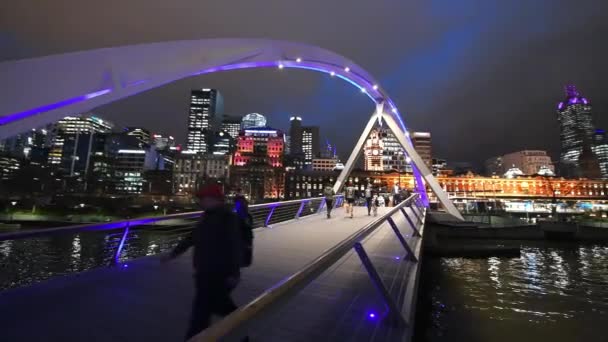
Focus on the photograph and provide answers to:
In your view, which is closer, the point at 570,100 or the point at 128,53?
the point at 128,53

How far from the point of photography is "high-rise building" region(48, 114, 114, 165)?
394 ft

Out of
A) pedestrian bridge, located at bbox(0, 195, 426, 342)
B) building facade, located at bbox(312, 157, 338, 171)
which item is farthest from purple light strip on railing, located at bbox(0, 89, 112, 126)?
building facade, located at bbox(312, 157, 338, 171)

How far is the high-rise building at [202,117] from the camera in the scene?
171 meters

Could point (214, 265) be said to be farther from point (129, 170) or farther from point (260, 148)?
point (129, 170)

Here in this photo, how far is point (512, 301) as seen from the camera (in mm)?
9578

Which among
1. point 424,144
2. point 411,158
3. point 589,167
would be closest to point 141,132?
point 424,144

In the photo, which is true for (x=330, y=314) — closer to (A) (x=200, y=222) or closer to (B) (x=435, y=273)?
(A) (x=200, y=222)

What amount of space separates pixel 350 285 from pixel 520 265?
17.0 metres

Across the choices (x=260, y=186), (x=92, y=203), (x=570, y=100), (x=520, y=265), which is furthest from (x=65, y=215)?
(x=570, y=100)

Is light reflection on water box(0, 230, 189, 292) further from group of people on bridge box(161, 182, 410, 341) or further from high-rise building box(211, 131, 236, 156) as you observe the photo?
high-rise building box(211, 131, 236, 156)

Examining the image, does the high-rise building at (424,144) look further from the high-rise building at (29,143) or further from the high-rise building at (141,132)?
the high-rise building at (29,143)

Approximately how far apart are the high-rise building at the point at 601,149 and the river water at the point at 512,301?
205m

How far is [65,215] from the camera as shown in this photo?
45.6 meters

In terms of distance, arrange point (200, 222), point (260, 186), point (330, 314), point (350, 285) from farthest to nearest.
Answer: point (260, 186)
point (350, 285)
point (330, 314)
point (200, 222)
